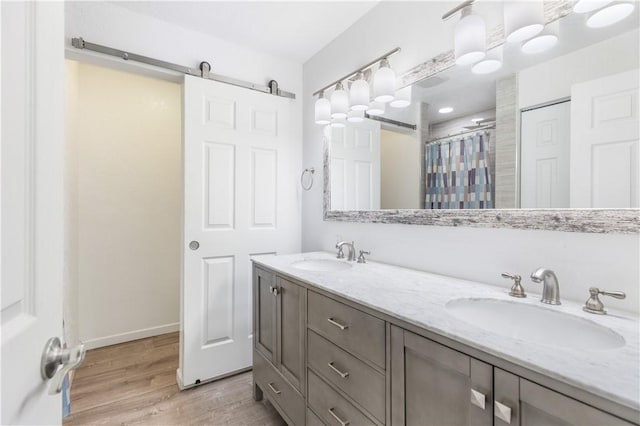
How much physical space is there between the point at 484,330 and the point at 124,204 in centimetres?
Result: 289

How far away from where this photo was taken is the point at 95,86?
249 cm

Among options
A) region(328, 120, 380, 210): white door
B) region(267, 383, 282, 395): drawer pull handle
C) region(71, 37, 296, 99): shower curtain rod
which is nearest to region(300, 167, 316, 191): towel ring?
region(328, 120, 380, 210): white door

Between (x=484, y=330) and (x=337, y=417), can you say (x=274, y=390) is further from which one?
(x=484, y=330)

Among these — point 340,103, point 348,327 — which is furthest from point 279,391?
point 340,103

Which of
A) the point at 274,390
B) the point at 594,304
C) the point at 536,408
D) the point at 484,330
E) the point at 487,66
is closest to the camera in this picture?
the point at 536,408

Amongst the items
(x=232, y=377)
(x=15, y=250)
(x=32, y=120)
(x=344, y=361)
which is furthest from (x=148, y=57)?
(x=232, y=377)

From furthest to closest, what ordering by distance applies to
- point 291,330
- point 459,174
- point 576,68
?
1. point 291,330
2. point 459,174
3. point 576,68

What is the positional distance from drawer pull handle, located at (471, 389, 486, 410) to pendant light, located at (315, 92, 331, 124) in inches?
69.4

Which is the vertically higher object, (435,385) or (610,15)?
(610,15)

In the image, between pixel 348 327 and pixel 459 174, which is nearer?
pixel 348 327

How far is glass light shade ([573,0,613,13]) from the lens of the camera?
0.96 m

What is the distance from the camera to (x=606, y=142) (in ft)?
3.18

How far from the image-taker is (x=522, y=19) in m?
1.06

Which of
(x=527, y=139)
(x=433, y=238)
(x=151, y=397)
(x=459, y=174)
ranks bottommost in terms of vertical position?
(x=151, y=397)
